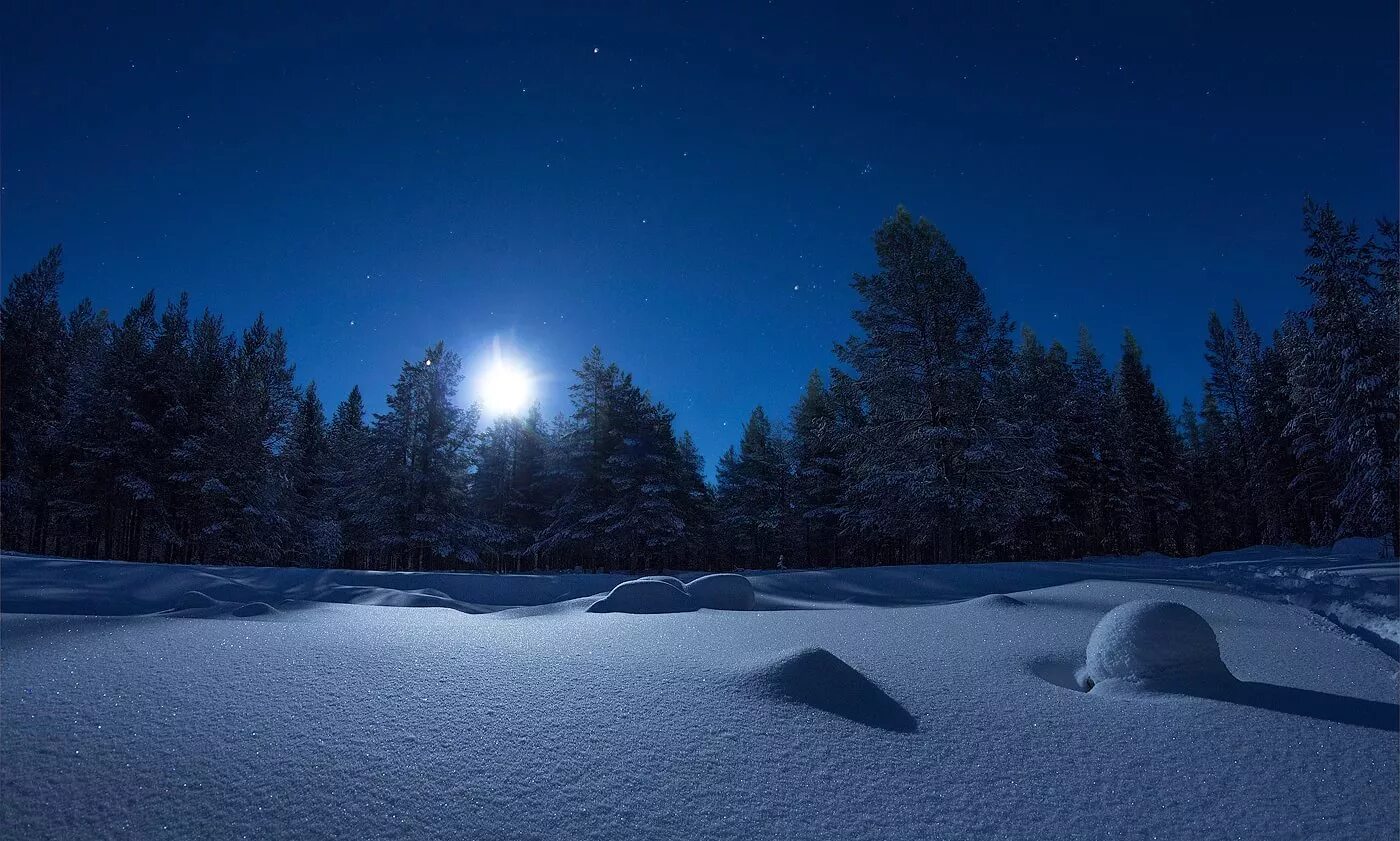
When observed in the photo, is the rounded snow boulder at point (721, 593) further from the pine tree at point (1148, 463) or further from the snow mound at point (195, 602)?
the pine tree at point (1148, 463)

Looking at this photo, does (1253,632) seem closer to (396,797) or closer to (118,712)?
(396,797)

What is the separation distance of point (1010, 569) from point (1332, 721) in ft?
26.3

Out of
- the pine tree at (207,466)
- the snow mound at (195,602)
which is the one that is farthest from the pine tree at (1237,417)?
the pine tree at (207,466)

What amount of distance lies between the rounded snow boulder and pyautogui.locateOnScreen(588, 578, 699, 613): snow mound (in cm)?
119

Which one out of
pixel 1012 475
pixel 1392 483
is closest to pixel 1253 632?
pixel 1012 475

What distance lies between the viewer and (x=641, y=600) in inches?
251

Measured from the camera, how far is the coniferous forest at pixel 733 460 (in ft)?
54.6

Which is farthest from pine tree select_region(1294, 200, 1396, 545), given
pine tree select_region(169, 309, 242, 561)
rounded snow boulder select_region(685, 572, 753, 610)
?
pine tree select_region(169, 309, 242, 561)

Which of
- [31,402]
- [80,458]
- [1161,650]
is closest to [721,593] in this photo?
[1161,650]

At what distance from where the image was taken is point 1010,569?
10.3 m

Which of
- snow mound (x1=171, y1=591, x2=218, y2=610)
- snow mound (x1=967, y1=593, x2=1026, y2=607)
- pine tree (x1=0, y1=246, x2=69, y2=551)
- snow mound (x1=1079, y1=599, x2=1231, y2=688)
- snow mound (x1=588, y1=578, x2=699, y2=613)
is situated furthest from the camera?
pine tree (x1=0, y1=246, x2=69, y2=551)

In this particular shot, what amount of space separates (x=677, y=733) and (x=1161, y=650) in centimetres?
287

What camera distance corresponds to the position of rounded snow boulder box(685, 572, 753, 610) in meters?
7.88

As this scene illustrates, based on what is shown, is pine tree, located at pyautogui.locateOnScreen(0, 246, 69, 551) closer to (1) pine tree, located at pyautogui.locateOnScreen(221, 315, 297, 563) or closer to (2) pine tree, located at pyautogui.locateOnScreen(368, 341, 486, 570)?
(1) pine tree, located at pyautogui.locateOnScreen(221, 315, 297, 563)
